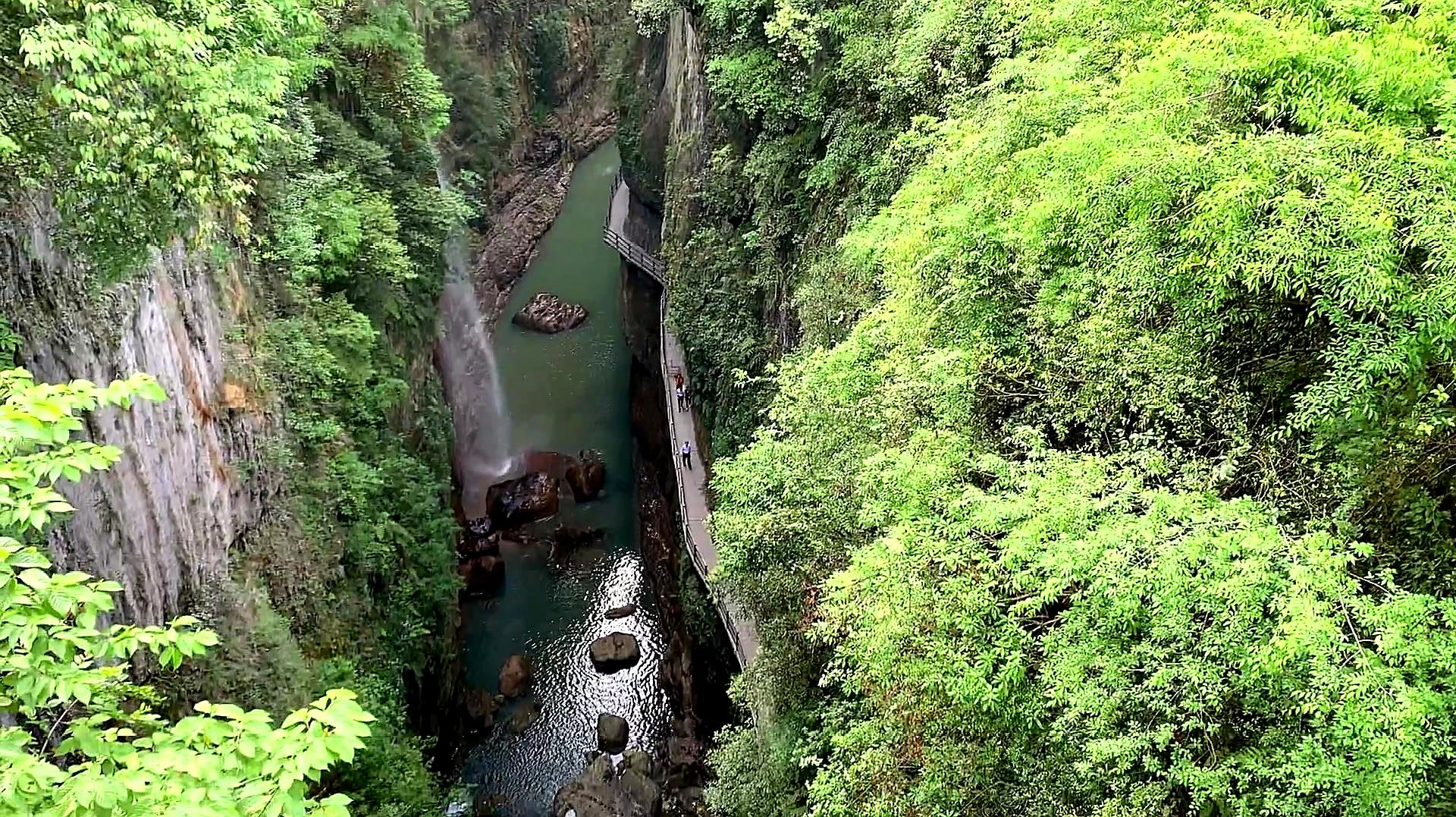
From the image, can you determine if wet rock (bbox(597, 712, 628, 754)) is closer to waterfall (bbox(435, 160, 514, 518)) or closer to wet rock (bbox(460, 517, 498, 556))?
wet rock (bbox(460, 517, 498, 556))

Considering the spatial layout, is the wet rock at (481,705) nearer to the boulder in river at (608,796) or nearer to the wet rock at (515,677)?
the wet rock at (515,677)

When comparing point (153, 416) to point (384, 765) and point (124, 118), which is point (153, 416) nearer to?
point (124, 118)

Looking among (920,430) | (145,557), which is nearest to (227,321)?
(145,557)

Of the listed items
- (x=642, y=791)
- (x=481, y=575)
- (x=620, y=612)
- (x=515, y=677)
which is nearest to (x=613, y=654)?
(x=620, y=612)

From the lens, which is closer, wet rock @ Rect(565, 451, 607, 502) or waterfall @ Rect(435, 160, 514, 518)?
waterfall @ Rect(435, 160, 514, 518)

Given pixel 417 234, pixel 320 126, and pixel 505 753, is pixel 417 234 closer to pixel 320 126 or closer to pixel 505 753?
pixel 320 126

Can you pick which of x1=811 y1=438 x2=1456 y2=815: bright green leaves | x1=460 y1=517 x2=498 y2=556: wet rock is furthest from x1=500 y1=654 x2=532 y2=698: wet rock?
x1=811 y1=438 x2=1456 y2=815: bright green leaves

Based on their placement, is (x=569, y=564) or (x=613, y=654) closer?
(x=613, y=654)
